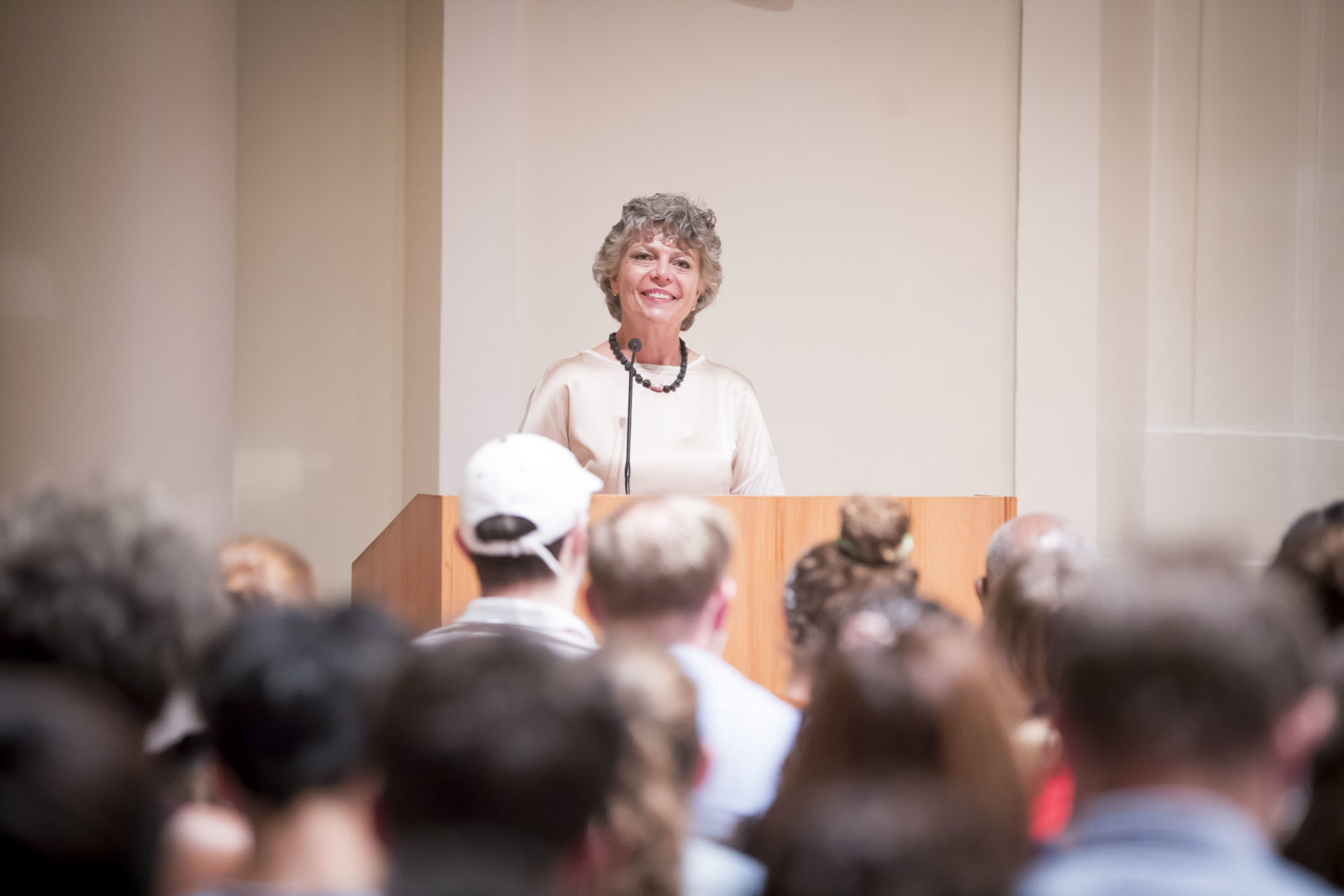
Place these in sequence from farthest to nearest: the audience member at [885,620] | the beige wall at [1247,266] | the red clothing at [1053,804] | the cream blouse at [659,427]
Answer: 1. the beige wall at [1247,266]
2. the cream blouse at [659,427]
3. the red clothing at [1053,804]
4. the audience member at [885,620]

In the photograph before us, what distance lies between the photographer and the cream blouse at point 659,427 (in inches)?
159

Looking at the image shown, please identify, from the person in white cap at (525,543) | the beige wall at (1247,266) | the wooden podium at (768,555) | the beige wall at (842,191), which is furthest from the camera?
the beige wall at (1247,266)

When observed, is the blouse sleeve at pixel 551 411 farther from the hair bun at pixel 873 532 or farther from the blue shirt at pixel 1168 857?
the blue shirt at pixel 1168 857

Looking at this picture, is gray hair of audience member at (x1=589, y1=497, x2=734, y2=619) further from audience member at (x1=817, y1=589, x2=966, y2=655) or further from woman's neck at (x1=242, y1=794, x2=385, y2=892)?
woman's neck at (x1=242, y1=794, x2=385, y2=892)

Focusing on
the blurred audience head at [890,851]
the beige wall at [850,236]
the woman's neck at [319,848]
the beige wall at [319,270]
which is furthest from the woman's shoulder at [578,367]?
the blurred audience head at [890,851]

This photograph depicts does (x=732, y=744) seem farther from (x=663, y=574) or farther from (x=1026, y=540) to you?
(x=1026, y=540)

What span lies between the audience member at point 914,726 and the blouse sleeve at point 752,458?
270 cm

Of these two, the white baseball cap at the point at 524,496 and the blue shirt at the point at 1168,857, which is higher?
the white baseball cap at the point at 524,496

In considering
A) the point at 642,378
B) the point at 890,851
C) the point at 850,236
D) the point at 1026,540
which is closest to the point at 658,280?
the point at 642,378

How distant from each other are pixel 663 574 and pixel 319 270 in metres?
3.95

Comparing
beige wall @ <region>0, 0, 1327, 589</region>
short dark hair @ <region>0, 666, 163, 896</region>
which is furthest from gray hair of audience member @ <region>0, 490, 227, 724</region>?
beige wall @ <region>0, 0, 1327, 589</region>

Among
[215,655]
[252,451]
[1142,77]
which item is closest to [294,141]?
[252,451]

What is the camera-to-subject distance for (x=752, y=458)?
4.19m

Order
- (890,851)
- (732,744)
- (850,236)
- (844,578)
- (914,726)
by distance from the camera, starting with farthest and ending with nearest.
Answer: (850,236) → (844,578) → (732,744) → (914,726) → (890,851)
